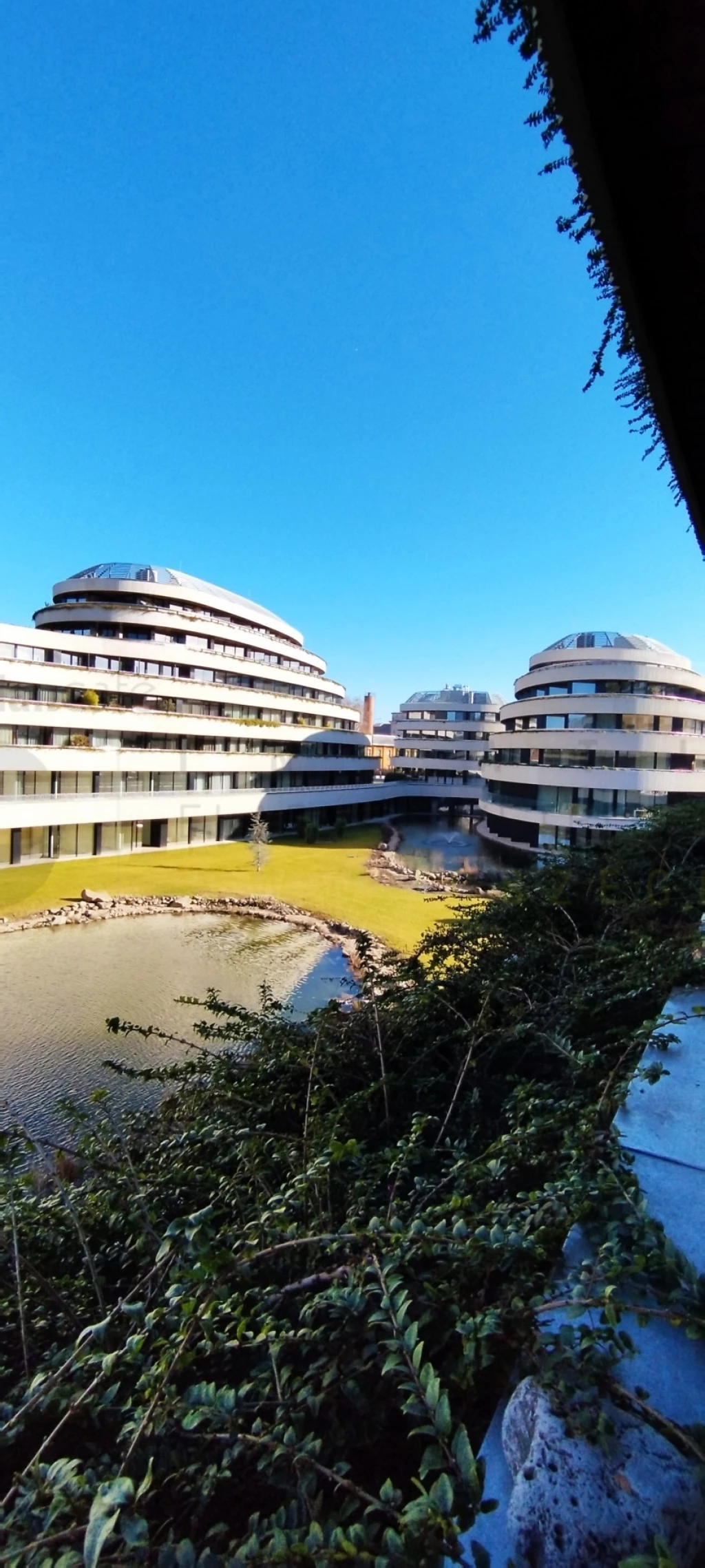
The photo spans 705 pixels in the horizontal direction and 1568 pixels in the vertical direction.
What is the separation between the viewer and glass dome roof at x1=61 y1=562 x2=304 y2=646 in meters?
A: 32.1

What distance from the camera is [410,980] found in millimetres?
4496

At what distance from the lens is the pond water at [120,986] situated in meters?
8.13

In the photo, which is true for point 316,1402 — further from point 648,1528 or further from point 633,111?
point 633,111

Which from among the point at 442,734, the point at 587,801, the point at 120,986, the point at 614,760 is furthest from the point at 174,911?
the point at 442,734

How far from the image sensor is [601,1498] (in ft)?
3.52

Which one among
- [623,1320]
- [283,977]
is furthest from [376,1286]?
[283,977]

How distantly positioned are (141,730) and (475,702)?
3453 centimetres

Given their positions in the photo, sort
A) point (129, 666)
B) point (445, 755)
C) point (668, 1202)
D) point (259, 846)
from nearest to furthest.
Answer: point (668, 1202)
point (259, 846)
point (129, 666)
point (445, 755)

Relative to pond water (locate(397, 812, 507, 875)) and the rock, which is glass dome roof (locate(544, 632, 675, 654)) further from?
the rock

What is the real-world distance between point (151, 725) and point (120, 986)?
52.8ft

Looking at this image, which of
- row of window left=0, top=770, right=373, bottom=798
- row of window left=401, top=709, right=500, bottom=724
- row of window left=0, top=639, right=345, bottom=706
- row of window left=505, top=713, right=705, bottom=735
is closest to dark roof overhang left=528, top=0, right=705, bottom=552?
row of window left=0, top=770, right=373, bottom=798

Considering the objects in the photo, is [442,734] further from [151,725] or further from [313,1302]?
[313,1302]

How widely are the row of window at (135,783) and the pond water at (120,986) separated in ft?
24.6

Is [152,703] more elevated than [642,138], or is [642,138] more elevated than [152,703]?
[152,703]
